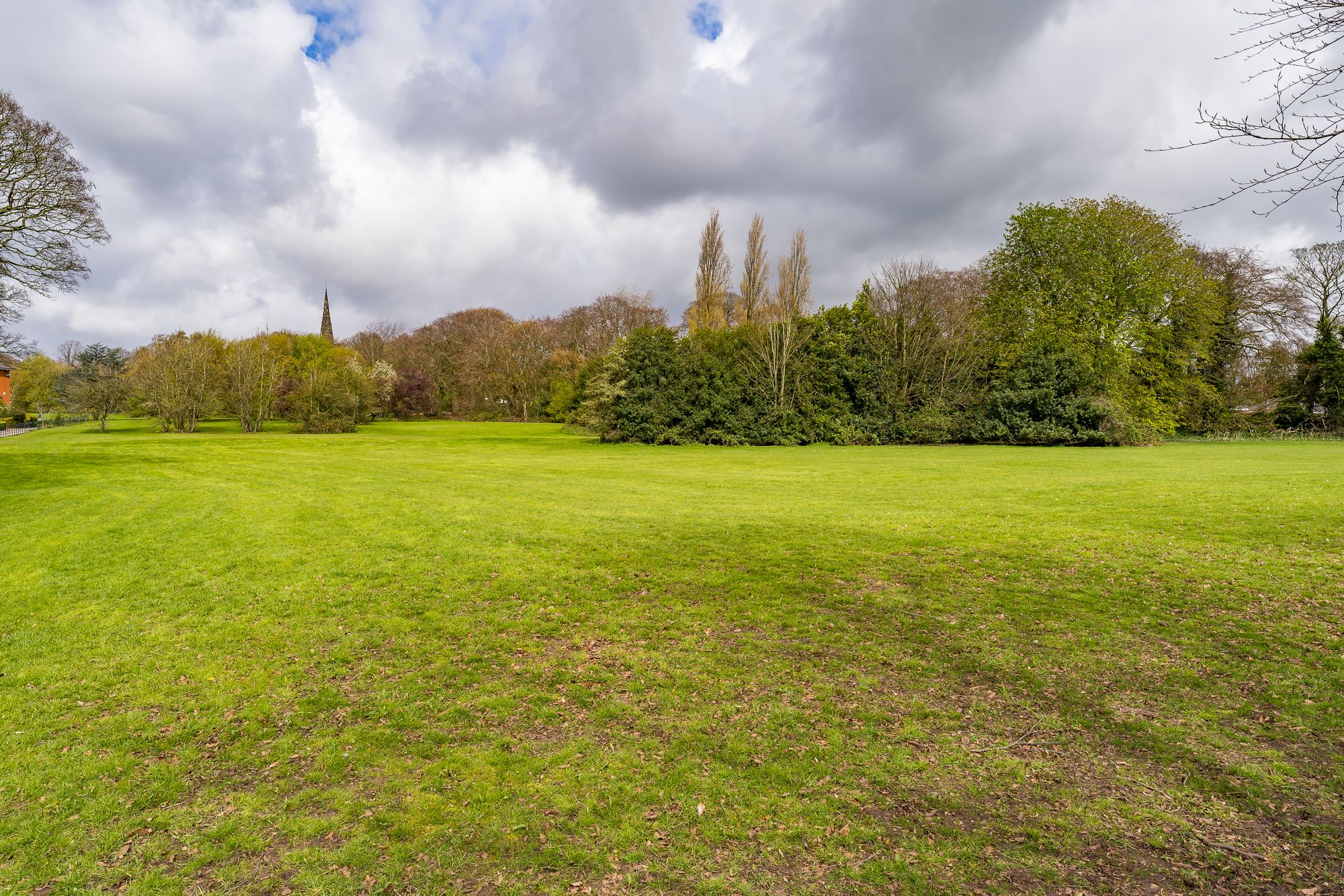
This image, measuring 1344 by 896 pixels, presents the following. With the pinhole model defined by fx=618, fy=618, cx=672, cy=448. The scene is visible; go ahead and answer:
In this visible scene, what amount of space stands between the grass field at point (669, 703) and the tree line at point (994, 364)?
Result: 978 inches

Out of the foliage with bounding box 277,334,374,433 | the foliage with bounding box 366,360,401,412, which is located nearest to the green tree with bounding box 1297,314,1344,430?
the foliage with bounding box 277,334,374,433

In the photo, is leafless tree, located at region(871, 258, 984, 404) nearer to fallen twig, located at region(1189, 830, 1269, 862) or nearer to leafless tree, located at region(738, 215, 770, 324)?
leafless tree, located at region(738, 215, 770, 324)

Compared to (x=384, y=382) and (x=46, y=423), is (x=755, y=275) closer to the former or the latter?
(x=384, y=382)

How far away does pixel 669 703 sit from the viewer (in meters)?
5.34

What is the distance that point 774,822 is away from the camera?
3814mm

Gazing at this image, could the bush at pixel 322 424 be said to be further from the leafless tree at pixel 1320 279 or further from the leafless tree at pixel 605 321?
the leafless tree at pixel 1320 279

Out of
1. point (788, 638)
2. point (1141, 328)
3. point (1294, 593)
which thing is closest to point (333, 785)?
point (788, 638)

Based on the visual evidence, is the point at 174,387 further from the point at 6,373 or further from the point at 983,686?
the point at 6,373

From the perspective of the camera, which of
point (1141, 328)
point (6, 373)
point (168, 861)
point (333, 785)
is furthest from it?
point (6, 373)

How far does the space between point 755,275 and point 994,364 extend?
21417 millimetres

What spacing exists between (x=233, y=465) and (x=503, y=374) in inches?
1845

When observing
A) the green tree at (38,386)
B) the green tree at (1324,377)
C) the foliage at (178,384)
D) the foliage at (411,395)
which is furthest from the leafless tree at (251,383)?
the green tree at (1324,377)

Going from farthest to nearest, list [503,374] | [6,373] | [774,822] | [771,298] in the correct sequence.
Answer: [6,373] → [503,374] → [771,298] → [774,822]

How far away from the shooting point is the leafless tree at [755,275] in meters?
51.5
